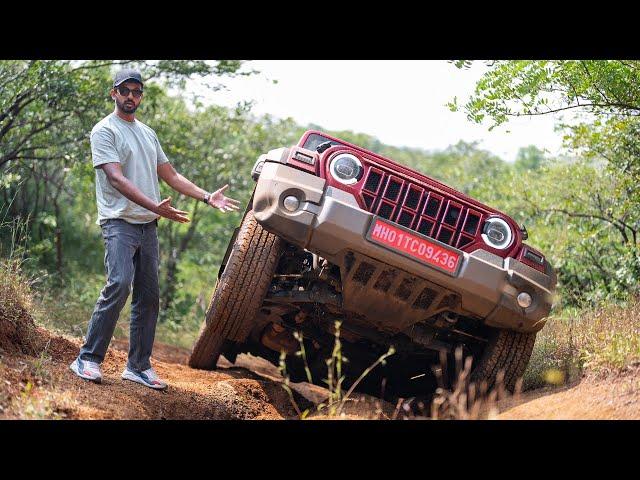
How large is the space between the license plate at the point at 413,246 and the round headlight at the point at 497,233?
1.39ft

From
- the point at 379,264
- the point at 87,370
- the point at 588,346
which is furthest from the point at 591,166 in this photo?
the point at 87,370

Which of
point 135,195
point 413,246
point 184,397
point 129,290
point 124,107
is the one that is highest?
point 124,107

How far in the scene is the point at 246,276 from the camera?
5617 millimetres

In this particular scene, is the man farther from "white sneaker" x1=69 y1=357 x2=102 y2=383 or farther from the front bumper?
the front bumper

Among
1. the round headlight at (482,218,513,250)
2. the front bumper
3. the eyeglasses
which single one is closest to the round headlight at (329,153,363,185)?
the front bumper

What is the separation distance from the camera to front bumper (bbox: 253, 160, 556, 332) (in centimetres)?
516

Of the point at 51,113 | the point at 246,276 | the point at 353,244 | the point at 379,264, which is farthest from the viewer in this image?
the point at 51,113

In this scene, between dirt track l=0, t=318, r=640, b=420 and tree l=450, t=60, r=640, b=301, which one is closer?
dirt track l=0, t=318, r=640, b=420

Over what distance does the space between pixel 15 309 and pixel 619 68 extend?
4735 millimetres

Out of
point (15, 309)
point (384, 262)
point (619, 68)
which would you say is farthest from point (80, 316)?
point (619, 68)

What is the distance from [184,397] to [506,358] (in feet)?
7.18

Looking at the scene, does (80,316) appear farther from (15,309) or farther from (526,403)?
(526,403)

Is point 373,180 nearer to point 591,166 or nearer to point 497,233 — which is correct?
point 497,233
